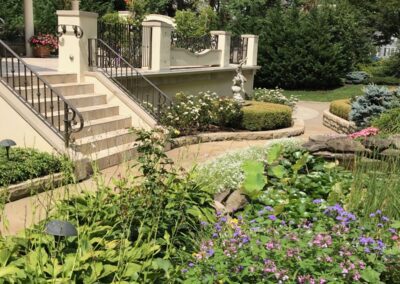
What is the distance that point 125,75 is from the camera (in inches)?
388

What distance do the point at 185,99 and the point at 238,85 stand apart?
2.01 m

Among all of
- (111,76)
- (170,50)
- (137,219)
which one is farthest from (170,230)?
(170,50)

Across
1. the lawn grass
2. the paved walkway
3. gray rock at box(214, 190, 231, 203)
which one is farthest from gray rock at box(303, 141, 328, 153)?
the lawn grass

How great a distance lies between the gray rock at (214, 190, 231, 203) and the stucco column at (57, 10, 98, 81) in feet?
16.5

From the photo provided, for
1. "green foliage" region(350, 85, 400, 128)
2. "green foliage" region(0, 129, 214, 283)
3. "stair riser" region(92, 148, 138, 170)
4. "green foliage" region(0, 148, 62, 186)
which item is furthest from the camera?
"green foliage" region(350, 85, 400, 128)

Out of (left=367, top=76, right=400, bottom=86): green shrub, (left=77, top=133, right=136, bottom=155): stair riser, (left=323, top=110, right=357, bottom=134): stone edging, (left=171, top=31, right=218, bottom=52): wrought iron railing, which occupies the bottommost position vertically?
(left=323, top=110, right=357, bottom=134): stone edging

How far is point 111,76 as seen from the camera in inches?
372

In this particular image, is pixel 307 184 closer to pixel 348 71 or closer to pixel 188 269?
pixel 188 269

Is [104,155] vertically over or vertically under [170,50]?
under

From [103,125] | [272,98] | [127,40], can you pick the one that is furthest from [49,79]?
[272,98]

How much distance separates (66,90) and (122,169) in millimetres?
2148

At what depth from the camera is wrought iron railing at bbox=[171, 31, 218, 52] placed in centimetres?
1273

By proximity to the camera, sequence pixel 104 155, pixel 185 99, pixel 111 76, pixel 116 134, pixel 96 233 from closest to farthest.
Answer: pixel 96 233
pixel 104 155
pixel 116 134
pixel 111 76
pixel 185 99

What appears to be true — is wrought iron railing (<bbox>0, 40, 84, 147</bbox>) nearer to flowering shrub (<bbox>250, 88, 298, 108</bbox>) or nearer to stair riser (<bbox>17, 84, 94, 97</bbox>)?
stair riser (<bbox>17, 84, 94, 97</bbox>)
